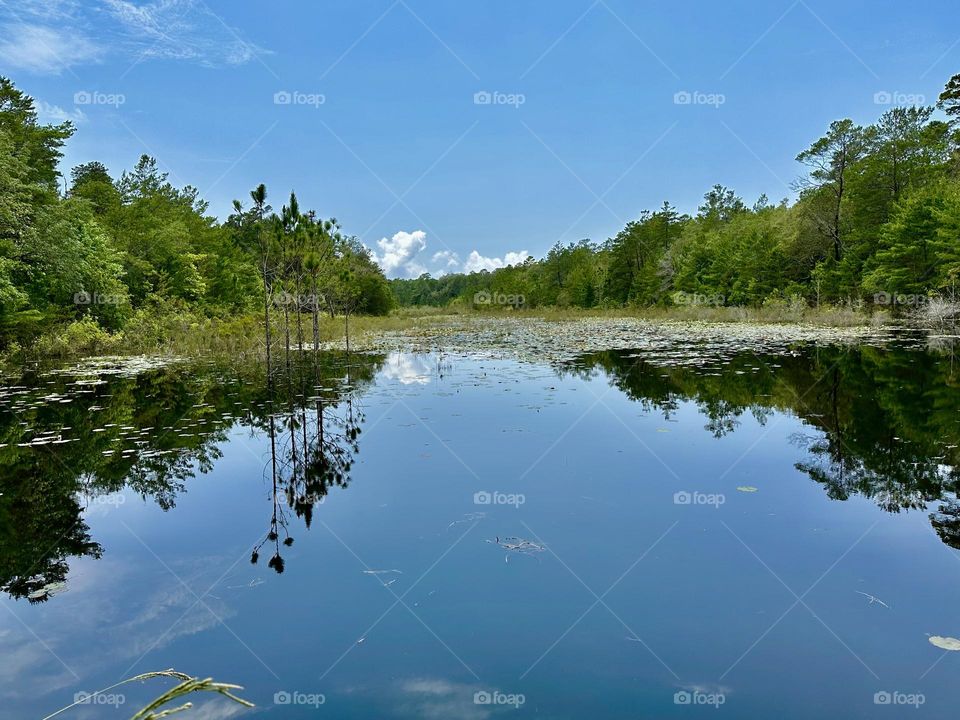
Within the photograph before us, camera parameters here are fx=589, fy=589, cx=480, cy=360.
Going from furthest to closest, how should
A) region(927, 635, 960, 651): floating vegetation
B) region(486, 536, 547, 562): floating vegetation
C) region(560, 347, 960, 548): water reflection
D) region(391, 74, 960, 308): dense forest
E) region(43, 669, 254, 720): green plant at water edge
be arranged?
region(391, 74, 960, 308): dense forest
region(560, 347, 960, 548): water reflection
region(486, 536, 547, 562): floating vegetation
region(927, 635, 960, 651): floating vegetation
region(43, 669, 254, 720): green plant at water edge

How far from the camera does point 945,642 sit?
11.6 ft

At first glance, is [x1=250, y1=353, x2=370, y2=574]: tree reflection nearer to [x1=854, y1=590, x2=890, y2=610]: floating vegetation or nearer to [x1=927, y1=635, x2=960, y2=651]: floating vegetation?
[x1=854, y1=590, x2=890, y2=610]: floating vegetation

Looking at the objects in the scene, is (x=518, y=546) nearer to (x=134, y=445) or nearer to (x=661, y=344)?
(x=134, y=445)

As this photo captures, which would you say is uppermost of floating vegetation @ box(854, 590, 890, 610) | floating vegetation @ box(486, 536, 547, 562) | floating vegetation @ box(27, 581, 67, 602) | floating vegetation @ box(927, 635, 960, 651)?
floating vegetation @ box(486, 536, 547, 562)

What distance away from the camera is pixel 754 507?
19.1 ft

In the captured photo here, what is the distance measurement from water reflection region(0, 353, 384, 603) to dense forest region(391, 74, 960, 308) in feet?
109

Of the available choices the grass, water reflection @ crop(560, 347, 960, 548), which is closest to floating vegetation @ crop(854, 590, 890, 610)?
water reflection @ crop(560, 347, 960, 548)

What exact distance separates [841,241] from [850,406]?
4187 cm

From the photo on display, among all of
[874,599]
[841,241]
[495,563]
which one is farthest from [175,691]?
[841,241]

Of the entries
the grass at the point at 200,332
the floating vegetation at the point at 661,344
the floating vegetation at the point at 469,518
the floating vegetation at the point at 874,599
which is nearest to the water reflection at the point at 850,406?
the floating vegetation at the point at 661,344

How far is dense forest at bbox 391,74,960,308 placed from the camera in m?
34.3

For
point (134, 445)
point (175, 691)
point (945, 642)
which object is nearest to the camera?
point (175, 691)

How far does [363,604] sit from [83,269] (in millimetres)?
25415

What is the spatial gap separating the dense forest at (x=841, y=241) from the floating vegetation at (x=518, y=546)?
112 feet
